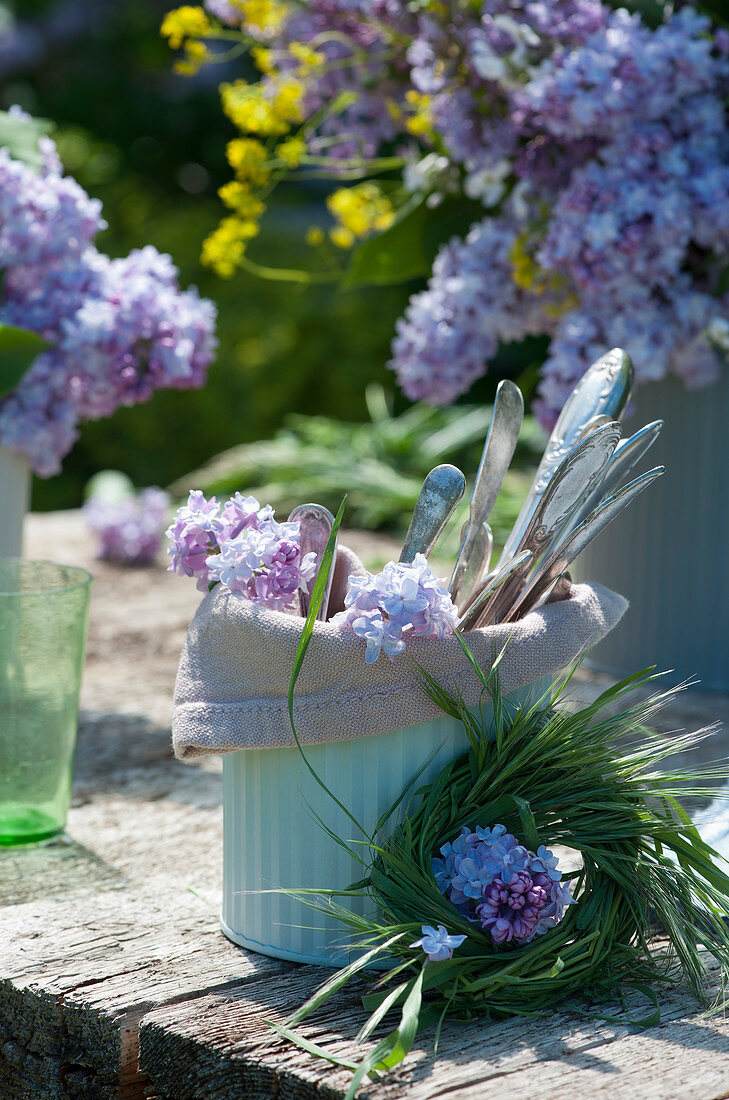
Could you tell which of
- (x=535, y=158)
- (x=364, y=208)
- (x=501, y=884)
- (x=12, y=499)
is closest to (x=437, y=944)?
(x=501, y=884)

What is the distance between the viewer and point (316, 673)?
75cm

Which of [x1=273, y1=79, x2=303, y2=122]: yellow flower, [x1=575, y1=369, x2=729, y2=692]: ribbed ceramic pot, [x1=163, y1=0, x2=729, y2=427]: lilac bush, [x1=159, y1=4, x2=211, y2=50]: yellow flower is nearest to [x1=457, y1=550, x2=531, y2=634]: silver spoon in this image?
[x1=163, y1=0, x2=729, y2=427]: lilac bush

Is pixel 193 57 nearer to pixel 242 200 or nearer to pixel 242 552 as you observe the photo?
pixel 242 200

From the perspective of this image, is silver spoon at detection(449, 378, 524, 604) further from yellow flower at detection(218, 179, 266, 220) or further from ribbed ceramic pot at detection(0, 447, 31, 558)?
yellow flower at detection(218, 179, 266, 220)

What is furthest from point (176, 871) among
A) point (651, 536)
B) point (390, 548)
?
point (390, 548)

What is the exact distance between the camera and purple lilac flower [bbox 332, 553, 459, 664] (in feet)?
Result: 2.36

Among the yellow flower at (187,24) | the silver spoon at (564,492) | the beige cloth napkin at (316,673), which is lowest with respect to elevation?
the beige cloth napkin at (316,673)

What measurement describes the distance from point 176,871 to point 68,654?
0.20 m

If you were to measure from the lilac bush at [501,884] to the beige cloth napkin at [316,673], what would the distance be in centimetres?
8

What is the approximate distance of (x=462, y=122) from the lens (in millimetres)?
1325

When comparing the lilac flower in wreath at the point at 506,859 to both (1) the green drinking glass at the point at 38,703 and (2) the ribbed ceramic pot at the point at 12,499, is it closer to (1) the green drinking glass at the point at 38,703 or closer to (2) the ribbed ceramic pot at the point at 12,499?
(1) the green drinking glass at the point at 38,703

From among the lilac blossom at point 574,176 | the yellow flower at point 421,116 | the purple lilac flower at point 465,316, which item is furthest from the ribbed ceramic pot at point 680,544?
the yellow flower at point 421,116

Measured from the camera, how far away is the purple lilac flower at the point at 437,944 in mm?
698

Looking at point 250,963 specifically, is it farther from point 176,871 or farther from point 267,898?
point 176,871
